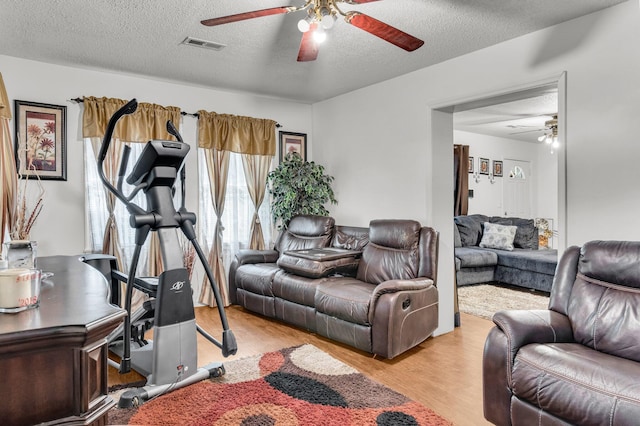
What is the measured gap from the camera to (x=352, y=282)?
3844 millimetres

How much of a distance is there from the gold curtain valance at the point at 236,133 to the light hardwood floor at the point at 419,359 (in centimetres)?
201

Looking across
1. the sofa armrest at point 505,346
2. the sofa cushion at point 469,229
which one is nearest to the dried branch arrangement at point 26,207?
the sofa armrest at point 505,346

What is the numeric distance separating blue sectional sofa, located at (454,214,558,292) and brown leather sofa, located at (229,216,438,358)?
2095 millimetres

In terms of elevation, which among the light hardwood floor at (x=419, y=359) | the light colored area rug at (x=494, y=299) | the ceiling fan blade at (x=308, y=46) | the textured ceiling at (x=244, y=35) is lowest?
the light hardwood floor at (x=419, y=359)

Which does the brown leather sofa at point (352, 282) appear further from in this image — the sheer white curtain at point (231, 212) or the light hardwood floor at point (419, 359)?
the sheer white curtain at point (231, 212)

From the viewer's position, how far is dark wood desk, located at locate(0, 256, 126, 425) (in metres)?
0.89

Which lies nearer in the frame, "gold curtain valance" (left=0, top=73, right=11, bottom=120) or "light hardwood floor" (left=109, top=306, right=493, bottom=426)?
"light hardwood floor" (left=109, top=306, right=493, bottom=426)

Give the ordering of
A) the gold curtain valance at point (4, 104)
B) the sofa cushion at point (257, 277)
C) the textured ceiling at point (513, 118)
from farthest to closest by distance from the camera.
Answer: the textured ceiling at point (513, 118)
the sofa cushion at point (257, 277)
the gold curtain valance at point (4, 104)

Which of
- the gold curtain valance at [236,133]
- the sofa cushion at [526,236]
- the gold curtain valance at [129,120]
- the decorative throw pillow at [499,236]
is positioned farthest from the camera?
the sofa cushion at [526,236]

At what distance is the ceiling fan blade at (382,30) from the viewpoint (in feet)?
7.14

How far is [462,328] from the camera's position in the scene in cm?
409

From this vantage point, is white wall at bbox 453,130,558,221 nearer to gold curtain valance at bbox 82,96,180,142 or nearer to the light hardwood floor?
the light hardwood floor

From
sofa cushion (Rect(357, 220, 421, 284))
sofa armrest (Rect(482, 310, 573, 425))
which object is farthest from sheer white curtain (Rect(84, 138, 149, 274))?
sofa armrest (Rect(482, 310, 573, 425))

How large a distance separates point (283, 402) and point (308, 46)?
2226mm
